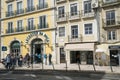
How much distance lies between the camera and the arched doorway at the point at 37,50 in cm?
4738

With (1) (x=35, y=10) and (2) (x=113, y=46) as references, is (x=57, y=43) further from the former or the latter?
(2) (x=113, y=46)

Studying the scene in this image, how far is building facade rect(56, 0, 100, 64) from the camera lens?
40.2 m

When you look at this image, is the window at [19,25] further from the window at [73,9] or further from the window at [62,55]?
the window at [73,9]

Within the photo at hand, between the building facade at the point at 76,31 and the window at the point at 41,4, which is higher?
the window at the point at 41,4

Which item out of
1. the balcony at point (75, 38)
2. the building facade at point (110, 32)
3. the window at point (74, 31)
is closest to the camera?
the building facade at point (110, 32)

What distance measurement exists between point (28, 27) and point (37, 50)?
424 cm

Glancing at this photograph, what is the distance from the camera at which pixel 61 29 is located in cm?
4475

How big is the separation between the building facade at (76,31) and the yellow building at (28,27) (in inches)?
57.7

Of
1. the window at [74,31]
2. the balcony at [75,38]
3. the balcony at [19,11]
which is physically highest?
the balcony at [19,11]

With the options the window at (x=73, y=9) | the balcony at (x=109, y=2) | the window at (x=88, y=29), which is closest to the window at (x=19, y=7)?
the window at (x=73, y=9)

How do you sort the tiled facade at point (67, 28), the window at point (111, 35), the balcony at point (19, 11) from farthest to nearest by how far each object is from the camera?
the balcony at point (19, 11), the tiled facade at point (67, 28), the window at point (111, 35)

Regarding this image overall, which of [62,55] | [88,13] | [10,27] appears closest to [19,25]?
[10,27]

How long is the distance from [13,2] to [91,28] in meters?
18.6

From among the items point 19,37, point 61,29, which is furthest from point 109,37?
point 19,37
